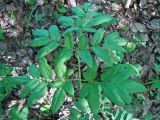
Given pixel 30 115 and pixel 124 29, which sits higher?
pixel 124 29

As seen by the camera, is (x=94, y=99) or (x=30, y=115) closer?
(x=94, y=99)

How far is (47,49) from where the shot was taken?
1631 millimetres

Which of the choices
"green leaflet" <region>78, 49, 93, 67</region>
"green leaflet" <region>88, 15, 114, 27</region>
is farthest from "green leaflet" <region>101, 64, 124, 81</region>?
"green leaflet" <region>88, 15, 114, 27</region>

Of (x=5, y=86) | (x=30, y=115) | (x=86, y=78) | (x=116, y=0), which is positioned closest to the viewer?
(x=86, y=78)

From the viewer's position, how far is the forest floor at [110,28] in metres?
2.94

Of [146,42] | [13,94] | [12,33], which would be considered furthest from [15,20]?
[146,42]

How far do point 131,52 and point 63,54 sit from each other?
1737 mm

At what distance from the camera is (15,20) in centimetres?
320

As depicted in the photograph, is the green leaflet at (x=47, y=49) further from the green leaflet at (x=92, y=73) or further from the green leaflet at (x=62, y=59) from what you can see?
the green leaflet at (x=92, y=73)

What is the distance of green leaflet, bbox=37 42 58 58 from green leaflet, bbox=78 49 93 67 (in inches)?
6.2

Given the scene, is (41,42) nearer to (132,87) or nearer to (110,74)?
(110,74)

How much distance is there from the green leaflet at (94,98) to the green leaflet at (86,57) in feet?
0.47

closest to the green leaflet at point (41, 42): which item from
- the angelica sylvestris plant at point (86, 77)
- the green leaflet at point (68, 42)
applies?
the angelica sylvestris plant at point (86, 77)

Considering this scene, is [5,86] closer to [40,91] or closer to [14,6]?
[40,91]
